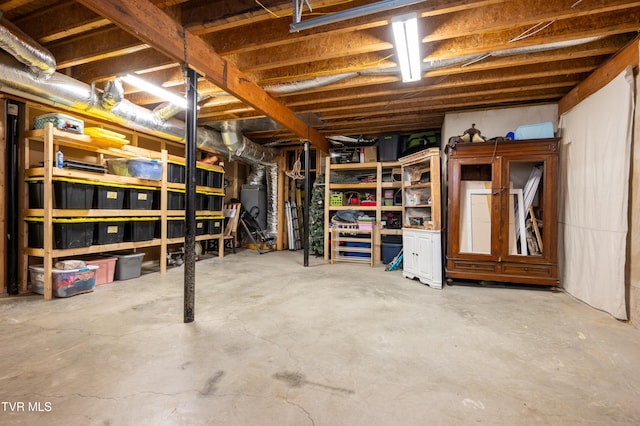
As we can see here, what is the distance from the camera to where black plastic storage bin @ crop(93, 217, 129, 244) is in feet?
11.3

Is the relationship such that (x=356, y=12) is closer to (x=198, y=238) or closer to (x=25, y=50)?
(x=25, y=50)

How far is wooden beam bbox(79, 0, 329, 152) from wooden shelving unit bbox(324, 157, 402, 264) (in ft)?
6.78

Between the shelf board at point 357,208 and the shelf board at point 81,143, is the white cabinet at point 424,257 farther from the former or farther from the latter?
the shelf board at point 81,143

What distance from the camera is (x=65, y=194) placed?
3.10m

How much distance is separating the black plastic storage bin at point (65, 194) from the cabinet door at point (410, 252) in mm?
4109

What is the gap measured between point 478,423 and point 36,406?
2068 millimetres

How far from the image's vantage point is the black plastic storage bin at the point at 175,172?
4441mm

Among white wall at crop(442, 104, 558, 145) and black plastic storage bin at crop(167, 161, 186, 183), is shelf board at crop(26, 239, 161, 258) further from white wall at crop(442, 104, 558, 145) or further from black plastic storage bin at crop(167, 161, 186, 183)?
white wall at crop(442, 104, 558, 145)

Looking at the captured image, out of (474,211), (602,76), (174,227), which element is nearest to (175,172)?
(174,227)

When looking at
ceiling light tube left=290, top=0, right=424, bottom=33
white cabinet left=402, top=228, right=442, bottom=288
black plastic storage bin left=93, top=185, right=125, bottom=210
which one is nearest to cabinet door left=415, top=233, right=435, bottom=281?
white cabinet left=402, top=228, right=442, bottom=288

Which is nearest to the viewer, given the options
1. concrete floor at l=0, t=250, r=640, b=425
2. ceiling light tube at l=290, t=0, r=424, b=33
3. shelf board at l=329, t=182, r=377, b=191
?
concrete floor at l=0, t=250, r=640, b=425

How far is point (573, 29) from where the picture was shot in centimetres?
243

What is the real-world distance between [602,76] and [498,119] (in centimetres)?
127

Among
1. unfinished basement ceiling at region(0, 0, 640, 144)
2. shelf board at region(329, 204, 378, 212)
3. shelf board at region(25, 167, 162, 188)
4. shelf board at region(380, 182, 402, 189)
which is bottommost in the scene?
shelf board at region(329, 204, 378, 212)
